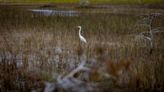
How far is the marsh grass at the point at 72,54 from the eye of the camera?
7.43 meters

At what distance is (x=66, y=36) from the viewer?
14617mm

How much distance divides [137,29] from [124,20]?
3701mm

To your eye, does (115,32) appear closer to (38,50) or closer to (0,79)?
(38,50)

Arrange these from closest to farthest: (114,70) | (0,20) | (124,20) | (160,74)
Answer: (114,70), (160,74), (0,20), (124,20)

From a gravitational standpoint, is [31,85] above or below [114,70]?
below

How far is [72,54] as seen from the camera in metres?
11.1

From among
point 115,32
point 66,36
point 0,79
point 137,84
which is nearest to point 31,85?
point 0,79

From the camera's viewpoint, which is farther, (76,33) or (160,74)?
(76,33)

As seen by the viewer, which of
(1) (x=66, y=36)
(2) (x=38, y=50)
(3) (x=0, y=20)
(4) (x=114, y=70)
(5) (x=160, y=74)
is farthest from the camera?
(3) (x=0, y=20)

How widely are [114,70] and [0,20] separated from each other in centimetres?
1583

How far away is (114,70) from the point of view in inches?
136

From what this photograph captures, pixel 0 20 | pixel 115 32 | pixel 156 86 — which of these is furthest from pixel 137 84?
pixel 0 20

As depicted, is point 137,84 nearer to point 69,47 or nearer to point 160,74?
point 160,74

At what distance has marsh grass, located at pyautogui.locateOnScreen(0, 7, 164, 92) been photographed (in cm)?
743
